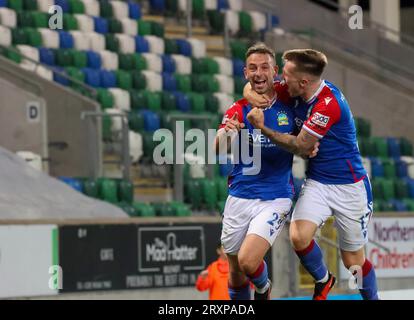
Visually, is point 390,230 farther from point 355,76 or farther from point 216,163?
point 355,76

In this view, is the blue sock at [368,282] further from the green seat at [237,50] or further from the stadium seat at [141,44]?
the green seat at [237,50]

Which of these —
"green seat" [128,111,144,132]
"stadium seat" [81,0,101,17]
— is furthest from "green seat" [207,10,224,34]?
"green seat" [128,111,144,132]

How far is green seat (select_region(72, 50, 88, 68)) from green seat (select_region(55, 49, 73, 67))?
0.05m

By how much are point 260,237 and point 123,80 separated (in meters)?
10.5

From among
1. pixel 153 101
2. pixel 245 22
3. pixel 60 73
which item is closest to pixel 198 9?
pixel 245 22

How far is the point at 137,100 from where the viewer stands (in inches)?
731

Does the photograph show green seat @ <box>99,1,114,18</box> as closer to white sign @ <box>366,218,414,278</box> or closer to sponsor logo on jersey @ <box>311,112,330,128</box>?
white sign @ <box>366,218,414,278</box>

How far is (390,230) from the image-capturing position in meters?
17.2

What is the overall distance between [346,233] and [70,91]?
27.0 ft

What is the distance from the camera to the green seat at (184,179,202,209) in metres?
16.4

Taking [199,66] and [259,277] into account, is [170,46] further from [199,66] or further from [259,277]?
[259,277]

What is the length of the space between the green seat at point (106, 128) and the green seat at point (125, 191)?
1.86ft
